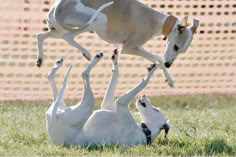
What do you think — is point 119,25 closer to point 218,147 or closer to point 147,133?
point 147,133

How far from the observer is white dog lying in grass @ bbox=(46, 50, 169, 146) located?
25.5 feet

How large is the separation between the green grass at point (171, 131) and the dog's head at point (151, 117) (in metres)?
0.15

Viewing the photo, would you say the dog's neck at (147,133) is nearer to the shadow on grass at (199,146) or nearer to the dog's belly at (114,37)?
the shadow on grass at (199,146)

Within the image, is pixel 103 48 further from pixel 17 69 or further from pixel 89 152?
pixel 89 152

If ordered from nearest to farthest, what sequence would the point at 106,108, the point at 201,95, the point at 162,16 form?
1. the point at 106,108
2. the point at 162,16
3. the point at 201,95

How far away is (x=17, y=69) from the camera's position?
12.2m

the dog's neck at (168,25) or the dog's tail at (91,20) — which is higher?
the dog's tail at (91,20)

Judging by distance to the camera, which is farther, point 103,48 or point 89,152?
point 103,48

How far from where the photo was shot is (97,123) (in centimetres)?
790

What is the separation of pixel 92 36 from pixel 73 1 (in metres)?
3.61

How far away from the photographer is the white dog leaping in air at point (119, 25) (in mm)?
8898

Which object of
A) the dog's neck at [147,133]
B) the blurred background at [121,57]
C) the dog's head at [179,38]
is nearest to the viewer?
the dog's neck at [147,133]

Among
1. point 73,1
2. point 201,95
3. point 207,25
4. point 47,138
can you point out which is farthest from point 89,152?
Answer: point 207,25

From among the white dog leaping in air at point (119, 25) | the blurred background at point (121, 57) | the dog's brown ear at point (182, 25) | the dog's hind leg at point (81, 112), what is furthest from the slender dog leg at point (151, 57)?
the blurred background at point (121, 57)
